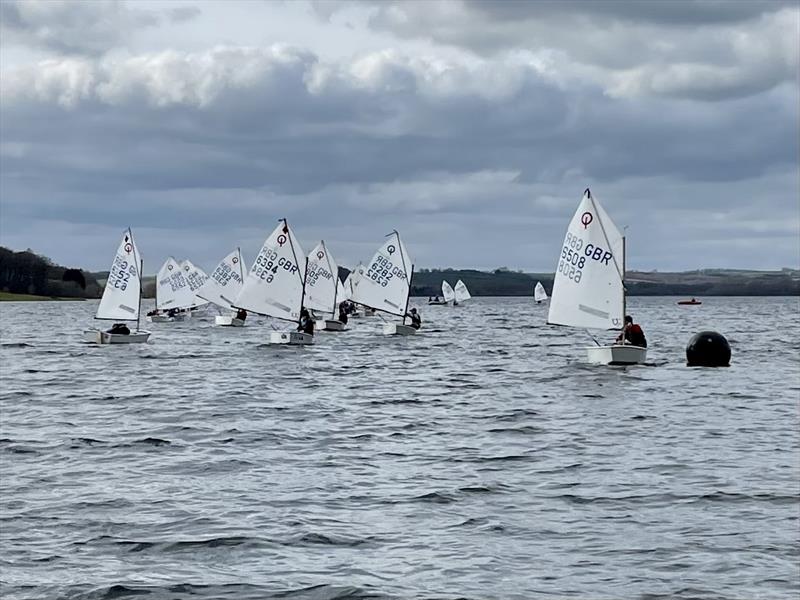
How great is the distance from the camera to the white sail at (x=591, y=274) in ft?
153

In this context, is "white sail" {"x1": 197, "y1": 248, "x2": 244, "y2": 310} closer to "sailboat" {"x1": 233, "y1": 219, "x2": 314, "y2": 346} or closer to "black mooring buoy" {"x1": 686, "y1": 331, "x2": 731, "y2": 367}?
"sailboat" {"x1": 233, "y1": 219, "x2": 314, "y2": 346}

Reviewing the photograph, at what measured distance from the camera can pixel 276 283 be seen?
208ft

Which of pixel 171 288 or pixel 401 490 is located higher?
pixel 171 288

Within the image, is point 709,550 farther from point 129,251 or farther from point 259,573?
point 129,251

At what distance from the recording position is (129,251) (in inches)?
2603

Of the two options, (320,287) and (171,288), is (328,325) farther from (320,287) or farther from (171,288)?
(171,288)

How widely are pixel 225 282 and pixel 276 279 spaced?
3982 centimetres

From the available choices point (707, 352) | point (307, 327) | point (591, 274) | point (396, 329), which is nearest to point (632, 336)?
point (591, 274)

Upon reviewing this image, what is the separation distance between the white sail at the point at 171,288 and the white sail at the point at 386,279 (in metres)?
40.3

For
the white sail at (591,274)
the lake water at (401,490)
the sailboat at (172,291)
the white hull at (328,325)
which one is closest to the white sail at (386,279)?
the white hull at (328,325)

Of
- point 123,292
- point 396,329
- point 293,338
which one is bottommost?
point 293,338

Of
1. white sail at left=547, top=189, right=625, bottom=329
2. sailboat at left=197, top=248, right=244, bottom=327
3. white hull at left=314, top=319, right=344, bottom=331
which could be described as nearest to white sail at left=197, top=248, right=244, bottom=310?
sailboat at left=197, top=248, right=244, bottom=327

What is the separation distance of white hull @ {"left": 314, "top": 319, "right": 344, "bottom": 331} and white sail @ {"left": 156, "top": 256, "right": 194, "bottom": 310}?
105 ft

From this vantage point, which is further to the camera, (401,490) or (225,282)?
(225,282)
